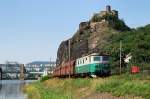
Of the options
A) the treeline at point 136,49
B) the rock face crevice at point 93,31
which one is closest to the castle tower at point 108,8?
the rock face crevice at point 93,31

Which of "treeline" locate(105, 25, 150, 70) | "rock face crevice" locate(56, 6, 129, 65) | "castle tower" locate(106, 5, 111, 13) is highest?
"castle tower" locate(106, 5, 111, 13)

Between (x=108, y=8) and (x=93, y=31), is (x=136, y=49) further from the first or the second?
(x=108, y=8)

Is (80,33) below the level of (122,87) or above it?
above

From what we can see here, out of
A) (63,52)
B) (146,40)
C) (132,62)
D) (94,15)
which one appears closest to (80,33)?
(94,15)

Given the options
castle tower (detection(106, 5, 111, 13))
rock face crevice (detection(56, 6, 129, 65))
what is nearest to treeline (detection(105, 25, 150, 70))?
rock face crevice (detection(56, 6, 129, 65))

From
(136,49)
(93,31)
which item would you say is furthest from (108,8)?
(136,49)

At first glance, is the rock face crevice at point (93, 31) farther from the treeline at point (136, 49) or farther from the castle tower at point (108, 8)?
the treeline at point (136, 49)

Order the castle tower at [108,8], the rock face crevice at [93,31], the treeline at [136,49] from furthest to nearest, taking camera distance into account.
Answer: the castle tower at [108,8]
the rock face crevice at [93,31]
the treeline at [136,49]

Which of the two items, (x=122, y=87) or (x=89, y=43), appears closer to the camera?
(x=122, y=87)

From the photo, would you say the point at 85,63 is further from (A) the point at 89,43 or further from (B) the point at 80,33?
(B) the point at 80,33

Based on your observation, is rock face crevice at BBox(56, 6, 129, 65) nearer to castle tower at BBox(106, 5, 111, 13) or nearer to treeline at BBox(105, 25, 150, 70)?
castle tower at BBox(106, 5, 111, 13)

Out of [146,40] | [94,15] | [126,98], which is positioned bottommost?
[126,98]

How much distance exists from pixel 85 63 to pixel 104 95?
26922 mm

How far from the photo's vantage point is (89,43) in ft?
421
